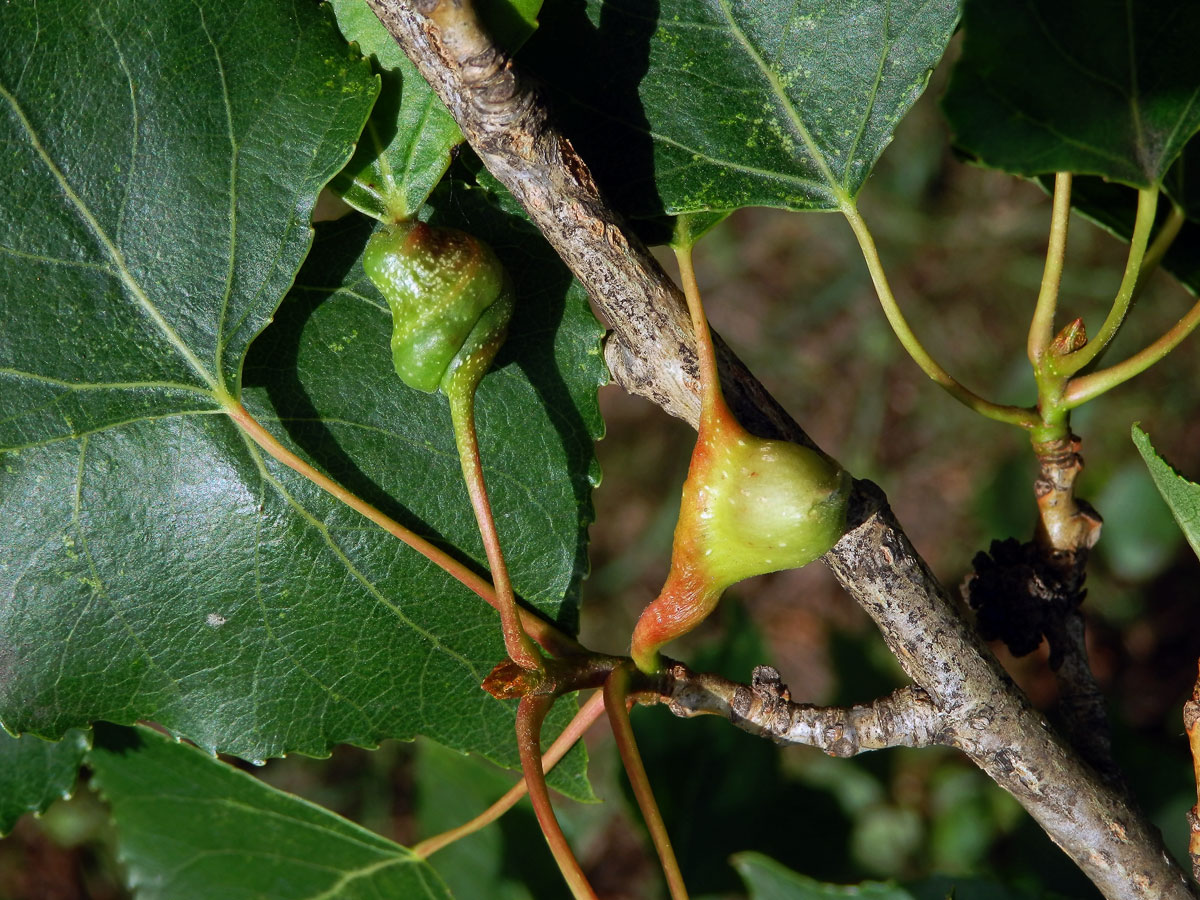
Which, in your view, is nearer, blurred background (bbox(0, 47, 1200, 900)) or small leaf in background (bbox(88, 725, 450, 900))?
small leaf in background (bbox(88, 725, 450, 900))

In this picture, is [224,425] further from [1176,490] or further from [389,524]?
[1176,490]

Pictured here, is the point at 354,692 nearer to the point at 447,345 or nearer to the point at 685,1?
the point at 447,345

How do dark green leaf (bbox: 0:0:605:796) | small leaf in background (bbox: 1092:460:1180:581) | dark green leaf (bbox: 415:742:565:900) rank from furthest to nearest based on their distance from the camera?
small leaf in background (bbox: 1092:460:1180:581) → dark green leaf (bbox: 415:742:565:900) → dark green leaf (bbox: 0:0:605:796)

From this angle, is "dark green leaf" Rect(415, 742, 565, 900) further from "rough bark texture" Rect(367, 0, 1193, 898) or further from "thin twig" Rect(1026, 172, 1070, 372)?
"thin twig" Rect(1026, 172, 1070, 372)

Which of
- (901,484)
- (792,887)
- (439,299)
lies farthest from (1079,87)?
(901,484)

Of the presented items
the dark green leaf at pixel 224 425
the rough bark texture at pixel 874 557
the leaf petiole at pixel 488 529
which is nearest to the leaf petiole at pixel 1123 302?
the rough bark texture at pixel 874 557

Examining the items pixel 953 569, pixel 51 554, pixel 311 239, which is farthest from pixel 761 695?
pixel 953 569

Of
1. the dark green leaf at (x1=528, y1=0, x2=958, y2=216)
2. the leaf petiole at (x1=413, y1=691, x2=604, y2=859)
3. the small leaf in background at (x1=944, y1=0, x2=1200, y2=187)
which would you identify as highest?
the dark green leaf at (x1=528, y1=0, x2=958, y2=216)

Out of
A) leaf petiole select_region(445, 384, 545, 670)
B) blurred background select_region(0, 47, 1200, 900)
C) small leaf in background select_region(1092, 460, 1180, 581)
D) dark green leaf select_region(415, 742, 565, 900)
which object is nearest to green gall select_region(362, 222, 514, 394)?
leaf petiole select_region(445, 384, 545, 670)
